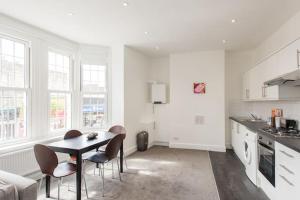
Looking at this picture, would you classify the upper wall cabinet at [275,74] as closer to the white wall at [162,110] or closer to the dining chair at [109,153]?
the white wall at [162,110]

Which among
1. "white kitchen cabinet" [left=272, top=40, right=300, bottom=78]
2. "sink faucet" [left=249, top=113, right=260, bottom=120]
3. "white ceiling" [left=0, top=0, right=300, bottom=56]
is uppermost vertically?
"white ceiling" [left=0, top=0, right=300, bottom=56]

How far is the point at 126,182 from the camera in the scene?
3.25 meters

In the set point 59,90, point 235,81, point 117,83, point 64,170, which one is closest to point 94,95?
point 117,83

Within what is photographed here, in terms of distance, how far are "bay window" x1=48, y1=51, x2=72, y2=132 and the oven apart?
377 centimetres

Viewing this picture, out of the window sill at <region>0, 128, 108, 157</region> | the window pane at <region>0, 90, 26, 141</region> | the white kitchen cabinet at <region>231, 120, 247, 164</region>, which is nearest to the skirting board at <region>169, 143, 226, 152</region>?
the white kitchen cabinet at <region>231, 120, 247, 164</region>

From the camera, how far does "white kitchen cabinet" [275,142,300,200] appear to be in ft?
6.25

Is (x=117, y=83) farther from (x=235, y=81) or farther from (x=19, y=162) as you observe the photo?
(x=235, y=81)

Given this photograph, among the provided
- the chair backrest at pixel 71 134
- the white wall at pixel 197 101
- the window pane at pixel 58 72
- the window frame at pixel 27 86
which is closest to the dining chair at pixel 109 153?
the chair backrest at pixel 71 134

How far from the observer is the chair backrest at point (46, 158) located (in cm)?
240

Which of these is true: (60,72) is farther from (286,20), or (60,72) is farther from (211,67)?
(286,20)

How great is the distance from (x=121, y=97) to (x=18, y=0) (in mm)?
2673

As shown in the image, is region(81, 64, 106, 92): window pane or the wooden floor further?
region(81, 64, 106, 92): window pane

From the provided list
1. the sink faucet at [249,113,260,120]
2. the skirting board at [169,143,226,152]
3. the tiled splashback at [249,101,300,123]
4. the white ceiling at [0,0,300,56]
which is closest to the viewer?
the white ceiling at [0,0,300,56]

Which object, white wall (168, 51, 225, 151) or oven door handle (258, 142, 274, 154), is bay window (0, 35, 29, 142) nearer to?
white wall (168, 51, 225, 151)
